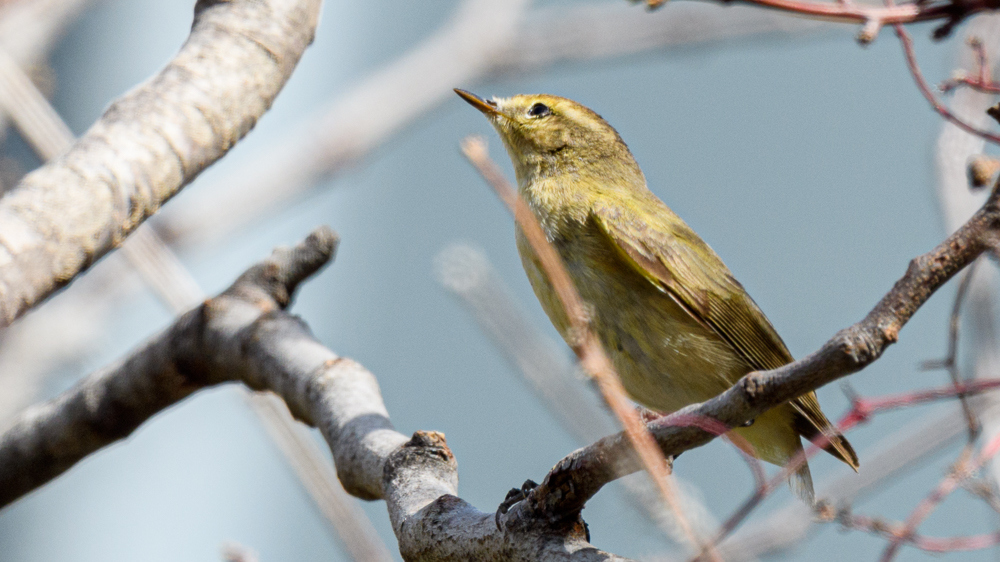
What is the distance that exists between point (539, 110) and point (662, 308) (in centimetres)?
145

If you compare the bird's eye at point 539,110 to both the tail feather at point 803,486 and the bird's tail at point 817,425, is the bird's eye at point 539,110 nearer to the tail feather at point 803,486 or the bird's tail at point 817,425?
the bird's tail at point 817,425

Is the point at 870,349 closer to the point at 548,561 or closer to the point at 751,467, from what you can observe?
the point at 751,467

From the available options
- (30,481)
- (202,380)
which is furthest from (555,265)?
(30,481)

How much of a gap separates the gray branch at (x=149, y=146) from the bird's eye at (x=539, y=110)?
1613mm

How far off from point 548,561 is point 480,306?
71 cm

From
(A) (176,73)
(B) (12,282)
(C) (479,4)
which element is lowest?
(B) (12,282)

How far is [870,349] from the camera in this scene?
50.2 inches

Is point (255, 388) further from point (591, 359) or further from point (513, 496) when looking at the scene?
point (591, 359)

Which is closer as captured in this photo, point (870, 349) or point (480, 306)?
point (870, 349)

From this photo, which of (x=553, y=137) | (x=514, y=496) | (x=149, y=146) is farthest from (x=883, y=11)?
(x=553, y=137)

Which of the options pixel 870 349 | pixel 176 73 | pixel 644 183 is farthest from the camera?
pixel 644 183

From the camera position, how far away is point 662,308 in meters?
3.11

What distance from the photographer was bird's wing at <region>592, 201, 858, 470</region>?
3.11 m

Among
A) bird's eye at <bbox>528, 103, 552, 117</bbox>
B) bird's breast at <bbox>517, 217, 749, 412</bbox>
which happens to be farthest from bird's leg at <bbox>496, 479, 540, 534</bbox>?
bird's eye at <bbox>528, 103, 552, 117</bbox>
